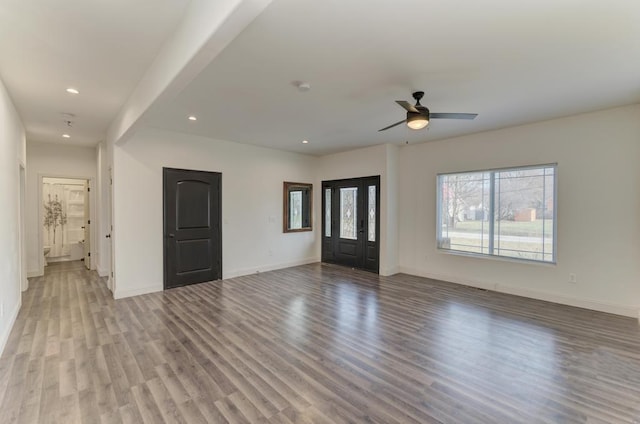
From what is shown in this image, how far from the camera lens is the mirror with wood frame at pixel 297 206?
Result: 22.9 ft

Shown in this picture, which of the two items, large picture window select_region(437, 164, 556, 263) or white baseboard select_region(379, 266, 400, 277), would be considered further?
white baseboard select_region(379, 266, 400, 277)

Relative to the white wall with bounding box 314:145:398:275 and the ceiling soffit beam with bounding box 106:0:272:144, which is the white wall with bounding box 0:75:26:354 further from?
the white wall with bounding box 314:145:398:275

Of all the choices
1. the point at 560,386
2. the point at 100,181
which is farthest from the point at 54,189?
the point at 560,386

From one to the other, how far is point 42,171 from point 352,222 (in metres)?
6.89

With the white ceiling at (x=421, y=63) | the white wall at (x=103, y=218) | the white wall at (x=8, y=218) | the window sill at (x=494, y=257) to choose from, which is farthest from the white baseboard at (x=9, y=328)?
the window sill at (x=494, y=257)

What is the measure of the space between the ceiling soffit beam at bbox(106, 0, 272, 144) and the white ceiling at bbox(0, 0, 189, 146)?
12 centimetres

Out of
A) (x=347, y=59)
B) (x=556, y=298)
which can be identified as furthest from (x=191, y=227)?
(x=556, y=298)

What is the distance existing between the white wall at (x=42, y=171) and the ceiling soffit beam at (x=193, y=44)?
4.69m

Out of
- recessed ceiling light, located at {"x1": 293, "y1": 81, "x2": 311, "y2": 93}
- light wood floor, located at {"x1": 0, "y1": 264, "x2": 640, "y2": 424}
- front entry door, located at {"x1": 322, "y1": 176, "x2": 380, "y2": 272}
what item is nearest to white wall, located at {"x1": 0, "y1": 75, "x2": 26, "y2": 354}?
light wood floor, located at {"x1": 0, "y1": 264, "x2": 640, "y2": 424}

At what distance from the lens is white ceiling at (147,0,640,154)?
6.71 ft

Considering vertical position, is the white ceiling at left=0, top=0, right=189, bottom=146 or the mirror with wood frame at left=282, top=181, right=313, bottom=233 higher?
the white ceiling at left=0, top=0, right=189, bottom=146

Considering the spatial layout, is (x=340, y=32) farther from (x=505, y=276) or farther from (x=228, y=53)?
(x=505, y=276)

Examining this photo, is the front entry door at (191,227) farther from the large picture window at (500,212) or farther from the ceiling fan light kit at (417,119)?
the large picture window at (500,212)

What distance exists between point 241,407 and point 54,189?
900cm
